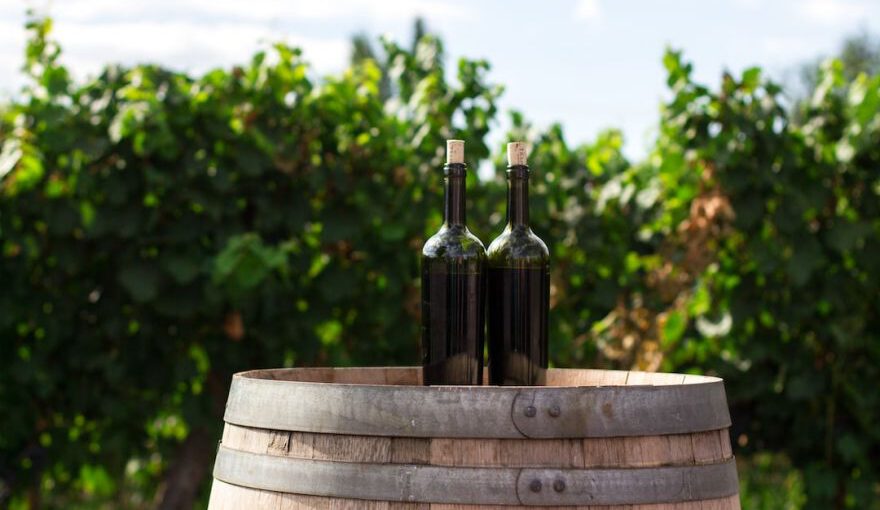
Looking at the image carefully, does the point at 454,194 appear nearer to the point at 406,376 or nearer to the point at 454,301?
the point at 454,301

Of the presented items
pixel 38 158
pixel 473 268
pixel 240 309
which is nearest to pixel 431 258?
pixel 473 268

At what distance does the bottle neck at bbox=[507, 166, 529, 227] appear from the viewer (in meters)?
2.35

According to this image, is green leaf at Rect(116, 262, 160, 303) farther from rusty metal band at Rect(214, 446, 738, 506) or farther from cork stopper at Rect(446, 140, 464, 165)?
rusty metal band at Rect(214, 446, 738, 506)

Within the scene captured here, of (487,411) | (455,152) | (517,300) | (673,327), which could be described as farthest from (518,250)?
(673,327)

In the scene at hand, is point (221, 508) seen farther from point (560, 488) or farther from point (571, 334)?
point (571, 334)

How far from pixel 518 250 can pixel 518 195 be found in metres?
0.12

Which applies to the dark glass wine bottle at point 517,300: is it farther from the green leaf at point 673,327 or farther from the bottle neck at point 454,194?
the green leaf at point 673,327

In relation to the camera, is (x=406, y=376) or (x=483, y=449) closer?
(x=483, y=449)

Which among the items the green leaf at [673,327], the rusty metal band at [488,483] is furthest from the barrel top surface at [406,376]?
the green leaf at [673,327]

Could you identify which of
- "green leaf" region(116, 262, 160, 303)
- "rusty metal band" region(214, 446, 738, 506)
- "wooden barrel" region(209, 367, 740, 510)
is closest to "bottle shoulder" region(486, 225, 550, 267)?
"wooden barrel" region(209, 367, 740, 510)

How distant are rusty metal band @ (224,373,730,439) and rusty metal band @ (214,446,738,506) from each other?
0.20 ft

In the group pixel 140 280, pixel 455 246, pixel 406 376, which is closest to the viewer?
pixel 455 246

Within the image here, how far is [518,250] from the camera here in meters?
2.33

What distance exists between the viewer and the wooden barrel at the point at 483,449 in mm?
1885
